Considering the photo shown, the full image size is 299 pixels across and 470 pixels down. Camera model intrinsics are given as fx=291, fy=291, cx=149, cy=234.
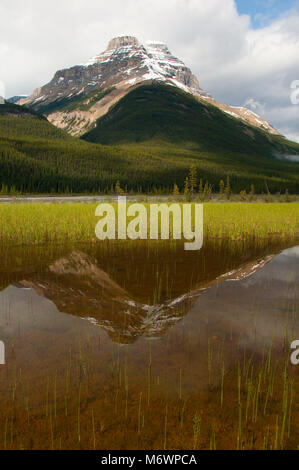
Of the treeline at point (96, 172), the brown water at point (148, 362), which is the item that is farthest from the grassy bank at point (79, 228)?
the treeline at point (96, 172)

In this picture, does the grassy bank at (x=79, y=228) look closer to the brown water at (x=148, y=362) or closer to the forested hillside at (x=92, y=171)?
the brown water at (x=148, y=362)

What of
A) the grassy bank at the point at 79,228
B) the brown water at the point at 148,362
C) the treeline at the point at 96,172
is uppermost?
the treeline at the point at 96,172

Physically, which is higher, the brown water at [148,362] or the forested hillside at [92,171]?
the forested hillside at [92,171]

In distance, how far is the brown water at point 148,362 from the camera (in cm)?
299

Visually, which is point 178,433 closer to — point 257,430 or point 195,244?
point 257,430

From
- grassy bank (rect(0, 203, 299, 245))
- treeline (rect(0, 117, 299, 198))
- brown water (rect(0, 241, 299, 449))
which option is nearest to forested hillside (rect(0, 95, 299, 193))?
treeline (rect(0, 117, 299, 198))

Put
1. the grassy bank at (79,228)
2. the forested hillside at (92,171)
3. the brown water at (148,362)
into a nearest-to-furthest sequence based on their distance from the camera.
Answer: the brown water at (148,362) < the grassy bank at (79,228) < the forested hillside at (92,171)

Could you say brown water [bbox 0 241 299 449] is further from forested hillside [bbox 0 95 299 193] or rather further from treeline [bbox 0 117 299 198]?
forested hillside [bbox 0 95 299 193]

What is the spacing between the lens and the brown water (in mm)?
2992

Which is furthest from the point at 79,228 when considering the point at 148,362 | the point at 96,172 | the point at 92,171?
the point at 92,171

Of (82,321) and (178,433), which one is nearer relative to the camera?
(178,433)

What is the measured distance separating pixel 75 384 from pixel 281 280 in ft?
20.3

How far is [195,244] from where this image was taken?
13.8 metres
